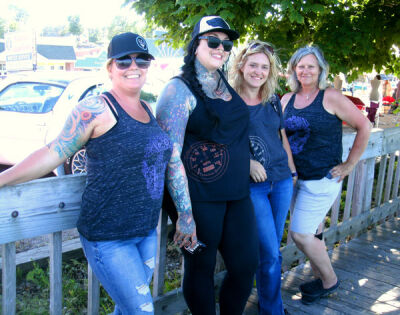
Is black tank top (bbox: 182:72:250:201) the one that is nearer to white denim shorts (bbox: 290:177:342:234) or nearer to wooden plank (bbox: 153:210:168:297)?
wooden plank (bbox: 153:210:168:297)

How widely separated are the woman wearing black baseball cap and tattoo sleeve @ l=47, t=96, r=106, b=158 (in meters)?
0.41

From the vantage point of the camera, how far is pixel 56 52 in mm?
55781

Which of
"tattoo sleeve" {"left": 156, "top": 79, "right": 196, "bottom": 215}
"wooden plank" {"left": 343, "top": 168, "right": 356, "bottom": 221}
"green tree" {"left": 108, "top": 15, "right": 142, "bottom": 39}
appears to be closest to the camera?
"tattoo sleeve" {"left": 156, "top": 79, "right": 196, "bottom": 215}

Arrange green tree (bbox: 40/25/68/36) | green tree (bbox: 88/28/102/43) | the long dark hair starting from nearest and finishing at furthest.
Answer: the long dark hair < green tree (bbox: 88/28/102/43) < green tree (bbox: 40/25/68/36)

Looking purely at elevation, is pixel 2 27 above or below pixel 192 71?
above

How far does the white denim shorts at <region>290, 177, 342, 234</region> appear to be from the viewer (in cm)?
287

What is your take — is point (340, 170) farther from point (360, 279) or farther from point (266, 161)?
point (360, 279)

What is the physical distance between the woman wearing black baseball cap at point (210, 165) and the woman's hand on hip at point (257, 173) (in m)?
0.17

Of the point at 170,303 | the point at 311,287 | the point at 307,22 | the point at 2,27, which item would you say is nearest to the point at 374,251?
the point at 311,287

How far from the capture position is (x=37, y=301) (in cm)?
318

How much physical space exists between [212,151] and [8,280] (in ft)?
3.71

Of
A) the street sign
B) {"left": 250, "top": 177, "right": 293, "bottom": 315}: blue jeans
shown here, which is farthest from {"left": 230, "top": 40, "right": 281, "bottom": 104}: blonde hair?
the street sign

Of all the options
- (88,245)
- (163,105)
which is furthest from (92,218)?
(163,105)

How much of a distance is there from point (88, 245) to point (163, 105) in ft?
2.48
